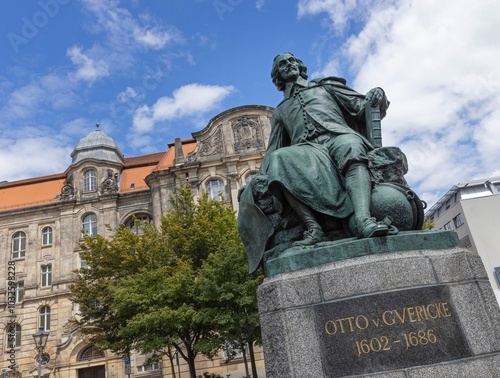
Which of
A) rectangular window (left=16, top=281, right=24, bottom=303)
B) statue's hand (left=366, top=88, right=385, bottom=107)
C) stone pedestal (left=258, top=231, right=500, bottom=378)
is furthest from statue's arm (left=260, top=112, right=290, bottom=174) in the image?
rectangular window (left=16, top=281, right=24, bottom=303)

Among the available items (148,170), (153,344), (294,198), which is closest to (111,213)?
(148,170)

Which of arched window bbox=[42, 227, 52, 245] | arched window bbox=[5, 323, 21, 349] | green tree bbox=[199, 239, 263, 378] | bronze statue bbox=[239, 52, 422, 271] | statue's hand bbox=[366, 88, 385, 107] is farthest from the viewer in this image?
arched window bbox=[42, 227, 52, 245]

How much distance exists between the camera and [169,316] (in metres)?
17.1

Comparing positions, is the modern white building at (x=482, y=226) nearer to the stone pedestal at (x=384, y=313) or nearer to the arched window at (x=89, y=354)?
the arched window at (x=89, y=354)

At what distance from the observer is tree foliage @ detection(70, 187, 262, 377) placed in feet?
57.4

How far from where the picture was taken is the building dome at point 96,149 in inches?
1457

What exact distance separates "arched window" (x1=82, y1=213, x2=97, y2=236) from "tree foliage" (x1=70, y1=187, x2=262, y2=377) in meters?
11.8

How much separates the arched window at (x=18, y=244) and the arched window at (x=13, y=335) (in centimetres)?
513

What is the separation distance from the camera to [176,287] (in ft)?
59.1

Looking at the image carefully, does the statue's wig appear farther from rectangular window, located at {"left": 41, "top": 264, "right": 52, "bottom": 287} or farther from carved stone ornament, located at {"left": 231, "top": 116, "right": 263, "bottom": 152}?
rectangular window, located at {"left": 41, "top": 264, "right": 52, "bottom": 287}

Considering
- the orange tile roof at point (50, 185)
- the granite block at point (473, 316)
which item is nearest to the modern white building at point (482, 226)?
the orange tile roof at point (50, 185)

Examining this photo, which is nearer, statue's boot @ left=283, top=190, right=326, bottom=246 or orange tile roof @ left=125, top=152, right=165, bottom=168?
statue's boot @ left=283, top=190, right=326, bottom=246

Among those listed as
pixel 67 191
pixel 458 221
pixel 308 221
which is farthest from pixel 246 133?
pixel 308 221

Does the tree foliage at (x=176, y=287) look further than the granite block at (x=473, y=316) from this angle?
Yes
